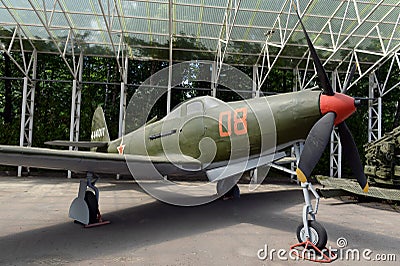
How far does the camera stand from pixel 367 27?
12.4 meters

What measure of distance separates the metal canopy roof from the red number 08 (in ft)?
18.0

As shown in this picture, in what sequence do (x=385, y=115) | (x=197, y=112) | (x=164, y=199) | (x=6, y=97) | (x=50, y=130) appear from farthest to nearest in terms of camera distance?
(x=385, y=115) → (x=6, y=97) → (x=50, y=130) → (x=164, y=199) → (x=197, y=112)

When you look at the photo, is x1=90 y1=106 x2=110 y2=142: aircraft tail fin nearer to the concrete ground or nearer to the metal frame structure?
the metal frame structure

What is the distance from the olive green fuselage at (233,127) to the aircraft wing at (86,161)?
Result: 43 centimetres

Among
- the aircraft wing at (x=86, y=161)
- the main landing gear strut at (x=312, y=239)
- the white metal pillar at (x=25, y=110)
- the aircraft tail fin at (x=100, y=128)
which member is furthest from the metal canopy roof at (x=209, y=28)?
the main landing gear strut at (x=312, y=239)

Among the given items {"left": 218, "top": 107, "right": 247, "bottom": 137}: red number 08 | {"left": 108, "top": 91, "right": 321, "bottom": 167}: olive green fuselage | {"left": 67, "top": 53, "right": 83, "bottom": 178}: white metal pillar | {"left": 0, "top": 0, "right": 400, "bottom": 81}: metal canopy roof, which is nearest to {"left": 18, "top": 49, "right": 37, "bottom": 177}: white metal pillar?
{"left": 0, "top": 0, "right": 400, "bottom": 81}: metal canopy roof

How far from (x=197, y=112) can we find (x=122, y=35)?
758 centimetres

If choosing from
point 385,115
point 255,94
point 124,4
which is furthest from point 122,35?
point 385,115

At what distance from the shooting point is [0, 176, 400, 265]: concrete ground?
4.03 meters

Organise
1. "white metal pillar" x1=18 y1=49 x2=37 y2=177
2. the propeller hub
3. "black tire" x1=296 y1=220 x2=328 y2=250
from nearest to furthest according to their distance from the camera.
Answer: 1. "black tire" x1=296 y1=220 x2=328 y2=250
2. the propeller hub
3. "white metal pillar" x1=18 y1=49 x2=37 y2=177

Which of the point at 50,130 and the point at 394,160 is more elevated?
the point at 50,130

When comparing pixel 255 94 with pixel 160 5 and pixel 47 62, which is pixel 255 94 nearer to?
pixel 160 5

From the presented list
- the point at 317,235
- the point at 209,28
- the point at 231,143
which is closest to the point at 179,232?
the point at 231,143

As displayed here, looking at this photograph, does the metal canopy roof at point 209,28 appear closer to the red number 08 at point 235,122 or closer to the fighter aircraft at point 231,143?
the fighter aircraft at point 231,143
